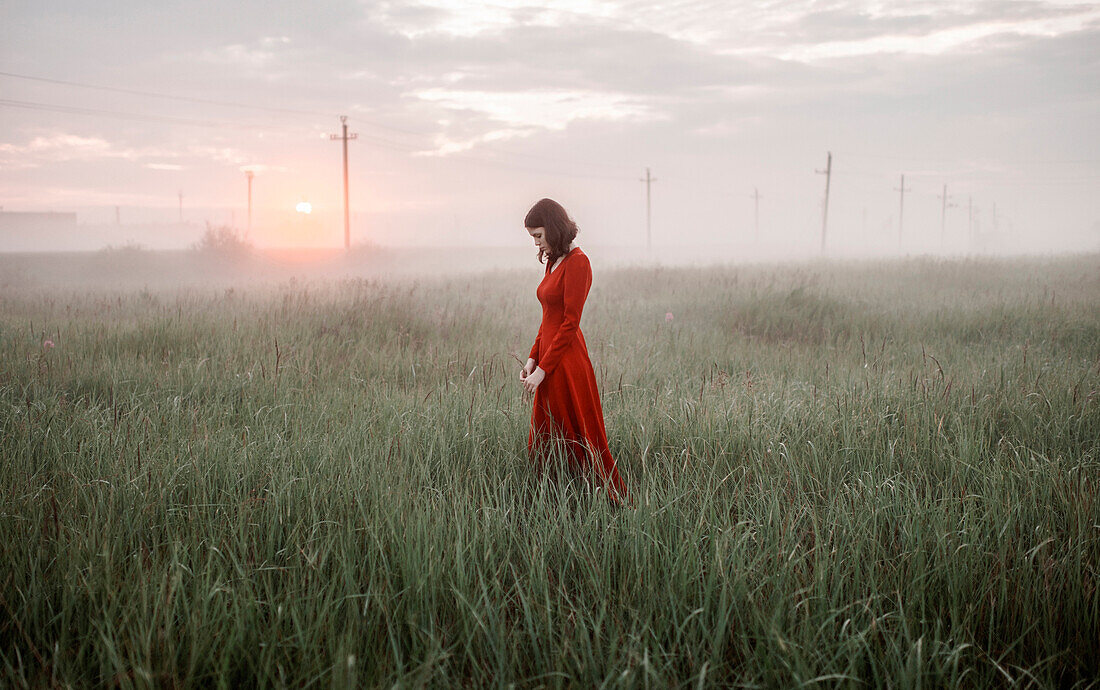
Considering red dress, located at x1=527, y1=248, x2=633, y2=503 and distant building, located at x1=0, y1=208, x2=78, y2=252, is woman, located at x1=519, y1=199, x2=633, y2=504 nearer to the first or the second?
red dress, located at x1=527, y1=248, x2=633, y2=503

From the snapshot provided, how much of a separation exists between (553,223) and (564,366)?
0.79 metres

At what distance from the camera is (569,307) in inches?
129

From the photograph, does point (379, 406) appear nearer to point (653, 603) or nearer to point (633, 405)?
point (633, 405)

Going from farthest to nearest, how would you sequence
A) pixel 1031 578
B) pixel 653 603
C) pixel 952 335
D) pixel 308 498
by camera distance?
pixel 952 335 < pixel 308 498 < pixel 1031 578 < pixel 653 603

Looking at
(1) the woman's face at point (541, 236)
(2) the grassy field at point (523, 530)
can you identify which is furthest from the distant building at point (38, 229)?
(1) the woman's face at point (541, 236)

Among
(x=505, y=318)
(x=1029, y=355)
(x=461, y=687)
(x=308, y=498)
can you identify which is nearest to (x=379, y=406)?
(x=308, y=498)

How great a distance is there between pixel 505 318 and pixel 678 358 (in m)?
3.87

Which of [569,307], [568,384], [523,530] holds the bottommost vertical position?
[523,530]

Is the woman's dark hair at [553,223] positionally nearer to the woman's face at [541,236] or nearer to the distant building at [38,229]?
the woman's face at [541,236]

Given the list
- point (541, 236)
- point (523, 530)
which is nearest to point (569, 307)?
point (541, 236)

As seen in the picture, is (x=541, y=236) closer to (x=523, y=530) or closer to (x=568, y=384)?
(x=568, y=384)

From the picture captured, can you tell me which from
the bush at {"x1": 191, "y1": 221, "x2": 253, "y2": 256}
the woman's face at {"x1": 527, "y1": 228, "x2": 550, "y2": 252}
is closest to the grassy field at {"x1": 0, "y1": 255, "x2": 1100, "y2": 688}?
the woman's face at {"x1": 527, "y1": 228, "x2": 550, "y2": 252}

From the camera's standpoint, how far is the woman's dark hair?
3324 mm

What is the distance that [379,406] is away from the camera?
4289mm
